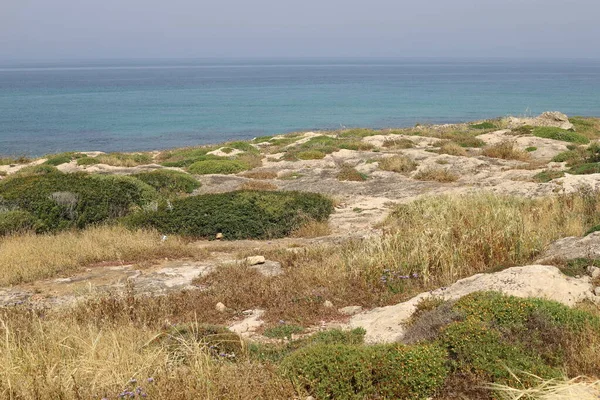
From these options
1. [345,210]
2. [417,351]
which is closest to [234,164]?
[345,210]

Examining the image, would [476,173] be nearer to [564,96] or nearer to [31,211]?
[31,211]

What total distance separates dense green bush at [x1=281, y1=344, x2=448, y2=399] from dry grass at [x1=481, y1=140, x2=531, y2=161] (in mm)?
22860

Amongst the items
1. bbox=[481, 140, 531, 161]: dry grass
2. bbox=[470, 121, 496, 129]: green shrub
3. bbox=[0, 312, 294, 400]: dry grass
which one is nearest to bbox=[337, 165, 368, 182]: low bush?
bbox=[481, 140, 531, 161]: dry grass

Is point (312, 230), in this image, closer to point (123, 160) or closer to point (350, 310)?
point (350, 310)

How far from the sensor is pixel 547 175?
1959 cm

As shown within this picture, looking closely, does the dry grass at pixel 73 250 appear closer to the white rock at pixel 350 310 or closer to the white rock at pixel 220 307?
the white rock at pixel 220 307

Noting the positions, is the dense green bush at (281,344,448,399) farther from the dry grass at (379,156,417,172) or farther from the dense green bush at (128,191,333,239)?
the dry grass at (379,156,417,172)

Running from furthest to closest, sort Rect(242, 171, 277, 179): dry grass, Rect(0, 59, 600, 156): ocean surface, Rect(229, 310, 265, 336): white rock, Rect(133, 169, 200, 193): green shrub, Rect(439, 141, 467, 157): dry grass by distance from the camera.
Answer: Rect(0, 59, 600, 156): ocean surface
Rect(439, 141, 467, 157): dry grass
Rect(242, 171, 277, 179): dry grass
Rect(133, 169, 200, 193): green shrub
Rect(229, 310, 265, 336): white rock

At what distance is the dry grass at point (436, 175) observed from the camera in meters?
21.7

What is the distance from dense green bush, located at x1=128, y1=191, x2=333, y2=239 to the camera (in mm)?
15336

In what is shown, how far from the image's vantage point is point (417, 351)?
538 cm

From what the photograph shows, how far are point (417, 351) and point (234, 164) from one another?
72.9 ft

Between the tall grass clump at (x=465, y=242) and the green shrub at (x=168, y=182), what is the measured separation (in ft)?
36.9

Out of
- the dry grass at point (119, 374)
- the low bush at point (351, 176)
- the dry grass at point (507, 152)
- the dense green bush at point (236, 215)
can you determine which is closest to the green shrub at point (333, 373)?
the dry grass at point (119, 374)
